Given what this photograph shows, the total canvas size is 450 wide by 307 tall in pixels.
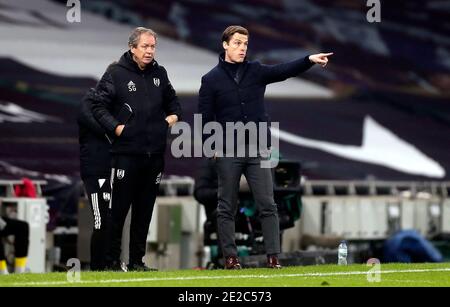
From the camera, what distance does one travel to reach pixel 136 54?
12.1 metres

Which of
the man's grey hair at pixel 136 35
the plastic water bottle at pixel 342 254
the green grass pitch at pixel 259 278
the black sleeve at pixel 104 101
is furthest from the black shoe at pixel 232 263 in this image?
the man's grey hair at pixel 136 35

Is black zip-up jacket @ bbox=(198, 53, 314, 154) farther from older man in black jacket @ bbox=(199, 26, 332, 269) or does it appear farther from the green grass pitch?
the green grass pitch

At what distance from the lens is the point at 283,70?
1227 cm

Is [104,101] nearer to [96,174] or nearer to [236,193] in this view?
[96,174]

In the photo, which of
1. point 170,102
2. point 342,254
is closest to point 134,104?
point 170,102

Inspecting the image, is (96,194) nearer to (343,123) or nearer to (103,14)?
(343,123)

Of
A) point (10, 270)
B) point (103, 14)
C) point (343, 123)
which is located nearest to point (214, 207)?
point (10, 270)

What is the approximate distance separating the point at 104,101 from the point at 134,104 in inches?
9.0

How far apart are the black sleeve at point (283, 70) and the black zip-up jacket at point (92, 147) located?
1.42 m

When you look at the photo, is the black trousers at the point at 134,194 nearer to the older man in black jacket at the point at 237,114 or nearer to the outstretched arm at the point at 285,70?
the older man in black jacket at the point at 237,114

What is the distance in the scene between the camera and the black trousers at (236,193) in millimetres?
12336
